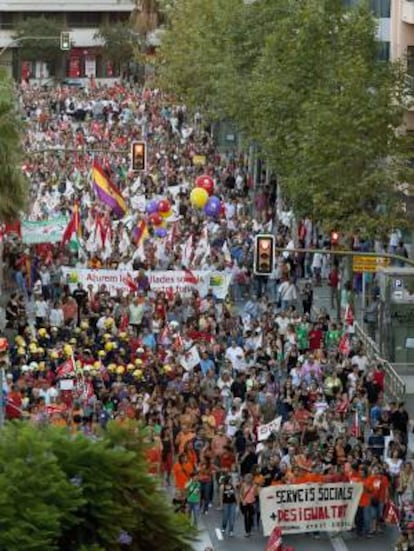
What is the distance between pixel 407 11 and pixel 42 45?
2769 inches

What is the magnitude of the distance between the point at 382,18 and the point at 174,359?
2393cm

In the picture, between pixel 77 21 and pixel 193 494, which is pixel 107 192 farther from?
pixel 77 21

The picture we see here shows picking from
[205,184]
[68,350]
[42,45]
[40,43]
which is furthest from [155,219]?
[42,45]

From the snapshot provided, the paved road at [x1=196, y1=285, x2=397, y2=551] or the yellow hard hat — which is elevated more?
the yellow hard hat

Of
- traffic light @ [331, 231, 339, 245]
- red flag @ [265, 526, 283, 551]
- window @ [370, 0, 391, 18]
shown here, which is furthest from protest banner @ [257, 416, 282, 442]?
window @ [370, 0, 391, 18]

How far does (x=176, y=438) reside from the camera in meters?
31.7

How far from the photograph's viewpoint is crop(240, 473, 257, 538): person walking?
29.7m

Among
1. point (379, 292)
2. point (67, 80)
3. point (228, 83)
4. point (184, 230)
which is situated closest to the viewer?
point (379, 292)

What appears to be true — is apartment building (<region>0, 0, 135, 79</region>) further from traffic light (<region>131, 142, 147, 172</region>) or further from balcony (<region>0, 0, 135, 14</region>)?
traffic light (<region>131, 142, 147, 172</region>)

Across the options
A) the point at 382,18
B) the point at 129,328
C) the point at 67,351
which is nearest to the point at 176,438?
the point at 67,351

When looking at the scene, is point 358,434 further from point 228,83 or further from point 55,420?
point 228,83

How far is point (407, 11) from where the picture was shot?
56.5m

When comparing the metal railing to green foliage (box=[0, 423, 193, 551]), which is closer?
green foliage (box=[0, 423, 193, 551])

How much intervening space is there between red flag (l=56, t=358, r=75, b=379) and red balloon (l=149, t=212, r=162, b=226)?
17.0 m
